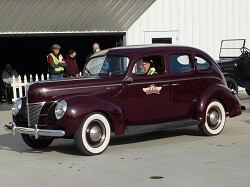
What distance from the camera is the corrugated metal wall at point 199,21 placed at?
1691 centimetres

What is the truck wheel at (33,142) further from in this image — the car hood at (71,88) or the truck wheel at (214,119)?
the truck wheel at (214,119)

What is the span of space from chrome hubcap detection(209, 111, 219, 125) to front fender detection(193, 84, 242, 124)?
0.79ft

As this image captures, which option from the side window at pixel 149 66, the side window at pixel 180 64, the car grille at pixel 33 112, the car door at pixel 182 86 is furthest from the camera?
the side window at pixel 180 64

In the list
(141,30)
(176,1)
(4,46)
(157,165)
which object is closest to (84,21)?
(141,30)

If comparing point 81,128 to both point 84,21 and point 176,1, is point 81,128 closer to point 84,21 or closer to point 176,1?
point 84,21

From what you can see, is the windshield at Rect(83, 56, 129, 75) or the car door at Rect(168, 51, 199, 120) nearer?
the windshield at Rect(83, 56, 129, 75)

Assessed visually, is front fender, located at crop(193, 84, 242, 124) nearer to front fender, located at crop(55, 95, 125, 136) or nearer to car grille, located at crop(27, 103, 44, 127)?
front fender, located at crop(55, 95, 125, 136)

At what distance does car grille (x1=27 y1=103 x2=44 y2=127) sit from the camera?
320 inches

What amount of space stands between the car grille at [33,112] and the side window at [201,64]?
3001 millimetres

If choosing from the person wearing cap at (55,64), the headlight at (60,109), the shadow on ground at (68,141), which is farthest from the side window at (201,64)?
the person wearing cap at (55,64)

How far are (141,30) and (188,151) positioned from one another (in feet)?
30.1

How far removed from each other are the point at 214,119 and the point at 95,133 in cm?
247

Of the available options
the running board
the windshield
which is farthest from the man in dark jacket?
the running board

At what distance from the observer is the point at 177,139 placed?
9.28m
